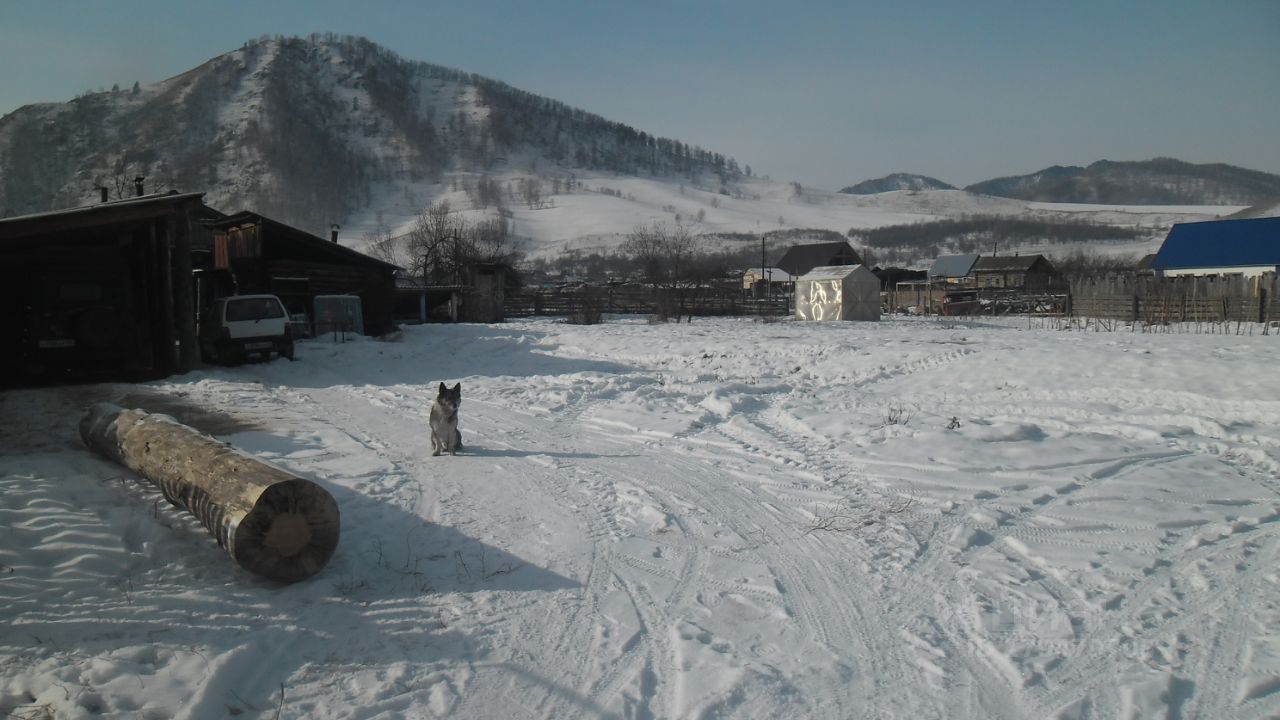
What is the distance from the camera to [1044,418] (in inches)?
403

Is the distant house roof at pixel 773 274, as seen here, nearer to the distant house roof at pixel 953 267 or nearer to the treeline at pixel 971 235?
the distant house roof at pixel 953 267

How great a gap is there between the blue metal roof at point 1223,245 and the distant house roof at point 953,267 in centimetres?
3105

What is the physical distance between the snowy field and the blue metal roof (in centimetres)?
4810

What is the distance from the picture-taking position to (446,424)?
8.52 metres

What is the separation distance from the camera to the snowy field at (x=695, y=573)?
352cm

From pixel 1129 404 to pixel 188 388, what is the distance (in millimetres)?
16469

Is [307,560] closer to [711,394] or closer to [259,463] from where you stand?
[259,463]

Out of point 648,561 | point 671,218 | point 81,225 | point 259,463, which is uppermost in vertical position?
point 671,218

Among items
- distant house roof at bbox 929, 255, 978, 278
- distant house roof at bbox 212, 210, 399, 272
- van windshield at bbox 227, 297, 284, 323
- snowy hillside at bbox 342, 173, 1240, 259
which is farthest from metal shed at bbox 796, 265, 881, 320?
snowy hillside at bbox 342, 173, 1240, 259

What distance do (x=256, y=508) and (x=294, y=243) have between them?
23671 millimetres

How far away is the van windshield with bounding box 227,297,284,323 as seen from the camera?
17.5 meters

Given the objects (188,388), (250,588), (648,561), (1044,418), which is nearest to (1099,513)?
(648,561)

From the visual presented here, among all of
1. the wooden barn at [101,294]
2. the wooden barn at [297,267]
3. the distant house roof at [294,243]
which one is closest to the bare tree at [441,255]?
the wooden barn at [297,267]

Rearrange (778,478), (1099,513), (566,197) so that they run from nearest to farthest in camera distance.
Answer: (1099,513)
(778,478)
(566,197)
